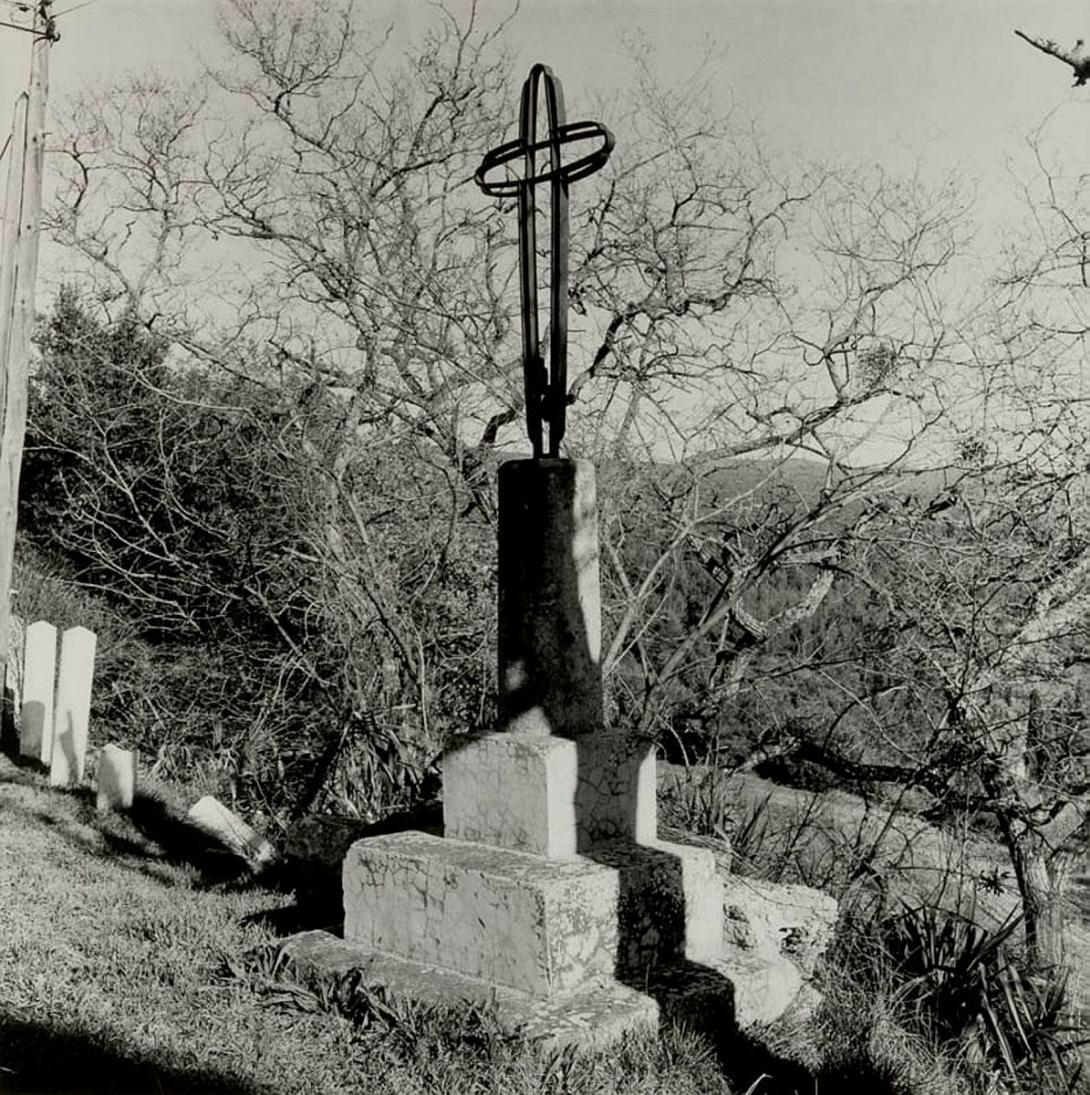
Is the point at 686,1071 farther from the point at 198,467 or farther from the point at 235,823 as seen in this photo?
the point at 198,467

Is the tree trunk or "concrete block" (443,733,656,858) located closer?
"concrete block" (443,733,656,858)

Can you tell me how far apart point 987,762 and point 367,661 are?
4233 millimetres

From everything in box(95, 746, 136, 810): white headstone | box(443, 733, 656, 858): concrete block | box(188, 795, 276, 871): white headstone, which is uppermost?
box(443, 733, 656, 858): concrete block

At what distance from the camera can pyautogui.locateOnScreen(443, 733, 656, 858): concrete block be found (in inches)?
156

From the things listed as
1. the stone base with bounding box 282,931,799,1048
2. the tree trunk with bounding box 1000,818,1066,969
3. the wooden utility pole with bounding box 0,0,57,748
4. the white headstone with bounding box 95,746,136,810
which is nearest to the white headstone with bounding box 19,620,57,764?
the wooden utility pole with bounding box 0,0,57,748

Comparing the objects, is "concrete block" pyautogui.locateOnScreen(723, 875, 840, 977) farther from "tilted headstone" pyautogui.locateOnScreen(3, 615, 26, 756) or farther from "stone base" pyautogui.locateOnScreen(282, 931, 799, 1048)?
"tilted headstone" pyautogui.locateOnScreen(3, 615, 26, 756)

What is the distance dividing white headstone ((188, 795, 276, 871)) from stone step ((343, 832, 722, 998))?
2.61 m

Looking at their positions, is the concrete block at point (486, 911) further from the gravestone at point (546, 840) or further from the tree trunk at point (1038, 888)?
the tree trunk at point (1038, 888)

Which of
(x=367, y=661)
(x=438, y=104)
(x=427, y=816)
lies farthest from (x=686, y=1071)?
(x=438, y=104)

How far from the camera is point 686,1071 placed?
3.48 meters

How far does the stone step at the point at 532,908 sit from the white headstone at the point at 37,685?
6.12 meters

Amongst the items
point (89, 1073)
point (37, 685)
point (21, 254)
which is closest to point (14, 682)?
point (37, 685)

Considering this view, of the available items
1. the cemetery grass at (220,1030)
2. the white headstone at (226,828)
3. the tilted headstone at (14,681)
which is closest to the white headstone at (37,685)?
the tilted headstone at (14,681)

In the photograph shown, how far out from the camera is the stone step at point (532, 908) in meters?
3.72
